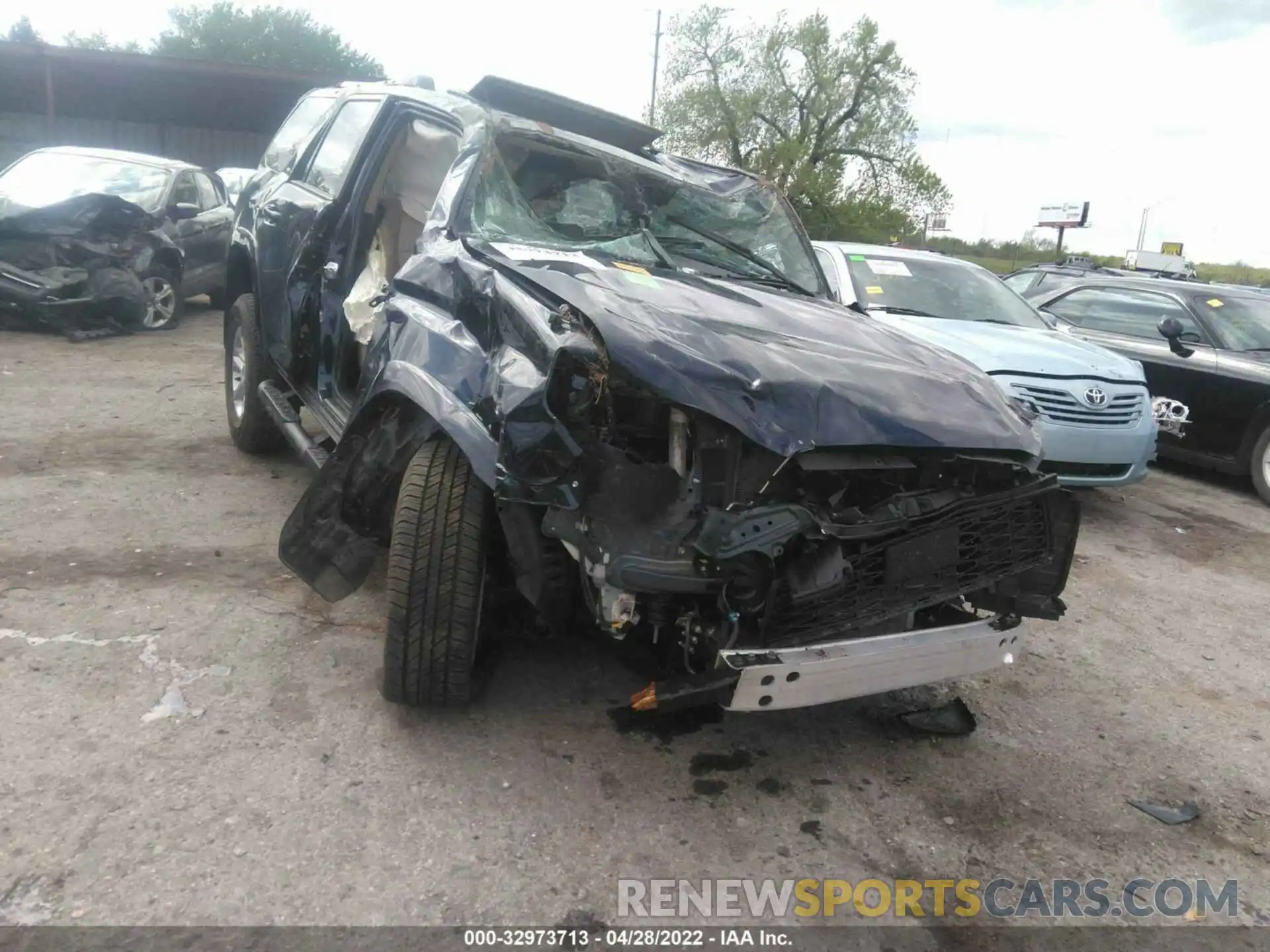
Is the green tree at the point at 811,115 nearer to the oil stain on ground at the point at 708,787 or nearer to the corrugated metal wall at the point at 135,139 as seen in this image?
the corrugated metal wall at the point at 135,139

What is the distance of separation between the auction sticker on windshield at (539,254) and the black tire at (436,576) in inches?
26.7

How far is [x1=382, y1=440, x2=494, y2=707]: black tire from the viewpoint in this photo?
106 inches

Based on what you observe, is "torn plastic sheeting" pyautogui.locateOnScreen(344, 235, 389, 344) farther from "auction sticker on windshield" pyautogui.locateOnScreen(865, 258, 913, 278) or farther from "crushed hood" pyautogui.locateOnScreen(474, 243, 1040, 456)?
"auction sticker on windshield" pyautogui.locateOnScreen(865, 258, 913, 278)

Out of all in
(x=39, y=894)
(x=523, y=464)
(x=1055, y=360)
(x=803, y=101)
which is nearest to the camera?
(x=39, y=894)

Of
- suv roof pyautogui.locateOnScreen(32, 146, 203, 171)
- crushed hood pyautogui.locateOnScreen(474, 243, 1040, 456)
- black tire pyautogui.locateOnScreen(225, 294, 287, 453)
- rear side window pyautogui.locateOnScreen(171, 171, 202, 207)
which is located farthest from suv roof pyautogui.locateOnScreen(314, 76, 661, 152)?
suv roof pyautogui.locateOnScreen(32, 146, 203, 171)

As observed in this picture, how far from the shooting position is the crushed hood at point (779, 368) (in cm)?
242

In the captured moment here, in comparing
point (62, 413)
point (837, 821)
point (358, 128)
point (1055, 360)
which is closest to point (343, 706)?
point (837, 821)

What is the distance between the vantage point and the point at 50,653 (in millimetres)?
3141

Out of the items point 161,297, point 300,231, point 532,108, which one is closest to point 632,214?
point 532,108

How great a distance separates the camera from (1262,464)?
711 centimetres

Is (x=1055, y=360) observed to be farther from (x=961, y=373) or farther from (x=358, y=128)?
(x=358, y=128)

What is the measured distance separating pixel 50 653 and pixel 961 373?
320 cm

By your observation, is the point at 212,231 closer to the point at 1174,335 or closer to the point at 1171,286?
the point at 1174,335

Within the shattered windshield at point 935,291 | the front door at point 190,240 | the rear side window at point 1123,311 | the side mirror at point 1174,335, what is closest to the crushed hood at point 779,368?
the shattered windshield at point 935,291
